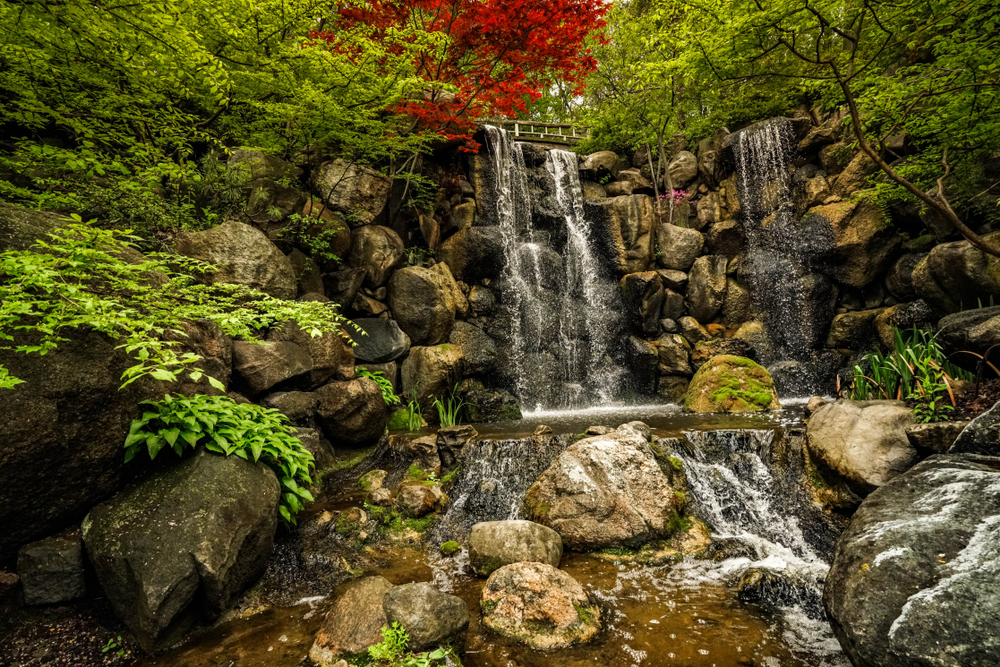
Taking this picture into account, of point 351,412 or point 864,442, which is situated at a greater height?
point 351,412

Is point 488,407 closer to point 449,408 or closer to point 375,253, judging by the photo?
point 449,408

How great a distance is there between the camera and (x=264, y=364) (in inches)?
263

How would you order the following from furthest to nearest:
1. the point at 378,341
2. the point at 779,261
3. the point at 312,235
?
1. the point at 779,261
2. the point at 378,341
3. the point at 312,235

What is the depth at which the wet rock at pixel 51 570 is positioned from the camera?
348 cm

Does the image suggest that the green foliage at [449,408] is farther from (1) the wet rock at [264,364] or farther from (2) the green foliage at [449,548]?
(2) the green foliage at [449,548]

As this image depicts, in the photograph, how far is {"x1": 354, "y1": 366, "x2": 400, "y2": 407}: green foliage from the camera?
9.07m

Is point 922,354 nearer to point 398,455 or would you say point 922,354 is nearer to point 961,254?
point 961,254

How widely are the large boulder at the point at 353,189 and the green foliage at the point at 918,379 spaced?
10521 millimetres

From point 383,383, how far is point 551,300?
262 inches

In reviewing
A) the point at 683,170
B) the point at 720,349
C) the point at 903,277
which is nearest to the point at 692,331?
the point at 720,349

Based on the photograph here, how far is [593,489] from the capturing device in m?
5.40

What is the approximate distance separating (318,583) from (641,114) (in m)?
17.8

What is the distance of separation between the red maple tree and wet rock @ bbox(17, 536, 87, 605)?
27.5ft

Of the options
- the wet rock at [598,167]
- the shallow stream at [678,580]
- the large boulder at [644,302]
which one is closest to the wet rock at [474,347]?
the shallow stream at [678,580]
